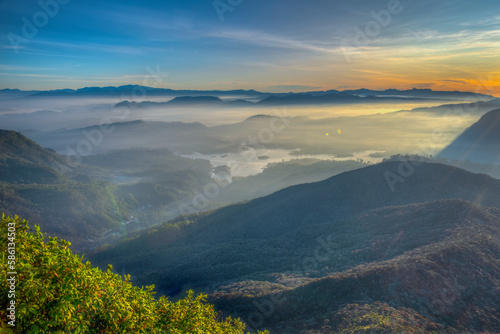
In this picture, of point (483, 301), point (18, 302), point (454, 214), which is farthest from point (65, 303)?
point (454, 214)

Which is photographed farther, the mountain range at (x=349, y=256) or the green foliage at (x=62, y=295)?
the mountain range at (x=349, y=256)

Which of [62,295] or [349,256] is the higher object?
[62,295]

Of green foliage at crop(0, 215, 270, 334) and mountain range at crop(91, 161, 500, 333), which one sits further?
mountain range at crop(91, 161, 500, 333)

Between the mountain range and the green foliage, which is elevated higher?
the green foliage

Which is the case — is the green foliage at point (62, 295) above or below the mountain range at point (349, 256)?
above

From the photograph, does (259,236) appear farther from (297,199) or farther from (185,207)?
(185,207)

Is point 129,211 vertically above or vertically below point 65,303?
below

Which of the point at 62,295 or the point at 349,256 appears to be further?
the point at 349,256

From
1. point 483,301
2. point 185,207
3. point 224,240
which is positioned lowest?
point 185,207
